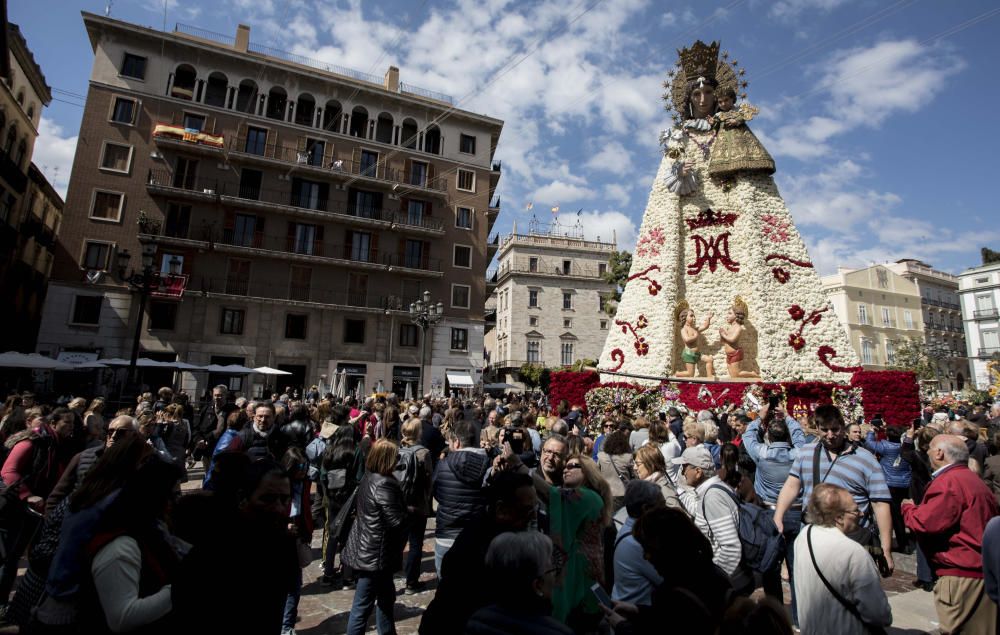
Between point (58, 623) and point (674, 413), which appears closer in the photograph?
point (58, 623)

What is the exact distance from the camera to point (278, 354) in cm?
2642

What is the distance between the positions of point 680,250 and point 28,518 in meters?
18.0

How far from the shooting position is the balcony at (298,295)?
25984 millimetres

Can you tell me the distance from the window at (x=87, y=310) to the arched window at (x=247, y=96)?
12327 mm

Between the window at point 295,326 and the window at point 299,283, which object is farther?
the window at point 299,283

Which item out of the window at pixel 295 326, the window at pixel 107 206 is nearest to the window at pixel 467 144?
the window at pixel 295 326

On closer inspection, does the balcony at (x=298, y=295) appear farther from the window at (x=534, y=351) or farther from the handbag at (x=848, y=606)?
the handbag at (x=848, y=606)

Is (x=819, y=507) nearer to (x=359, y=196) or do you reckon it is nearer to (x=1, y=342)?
(x=359, y=196)

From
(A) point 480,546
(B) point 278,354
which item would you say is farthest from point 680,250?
(B) point 278,354

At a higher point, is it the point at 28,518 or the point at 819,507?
the point at 819,507

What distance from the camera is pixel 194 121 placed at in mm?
26844

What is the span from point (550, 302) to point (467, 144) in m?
16.8

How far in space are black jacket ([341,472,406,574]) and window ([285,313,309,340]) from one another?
24959 mm

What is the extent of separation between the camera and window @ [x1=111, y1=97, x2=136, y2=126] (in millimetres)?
25328
